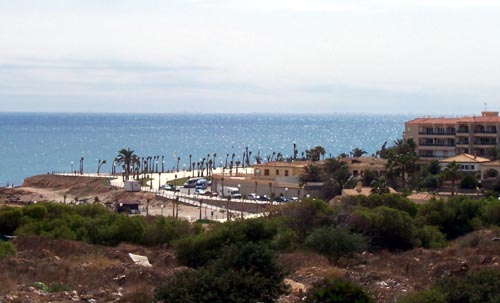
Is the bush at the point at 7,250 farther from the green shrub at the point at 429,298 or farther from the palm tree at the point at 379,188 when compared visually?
the palm tree at the point at 379,188

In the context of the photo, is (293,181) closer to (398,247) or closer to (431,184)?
(431,184)

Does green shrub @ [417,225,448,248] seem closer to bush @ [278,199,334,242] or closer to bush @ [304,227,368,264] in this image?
bush @ [278,199,334,242]

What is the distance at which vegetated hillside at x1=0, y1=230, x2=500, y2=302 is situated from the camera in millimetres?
→ 26156

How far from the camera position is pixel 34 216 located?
4538 centimetres

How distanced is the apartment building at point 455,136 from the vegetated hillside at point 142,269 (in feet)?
150

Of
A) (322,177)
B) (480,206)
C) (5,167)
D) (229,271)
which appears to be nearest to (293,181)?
(322,177)

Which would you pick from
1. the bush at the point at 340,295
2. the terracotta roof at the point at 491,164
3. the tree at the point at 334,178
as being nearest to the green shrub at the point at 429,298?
the bush at the point at 340,295

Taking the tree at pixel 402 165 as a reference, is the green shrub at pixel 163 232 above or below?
below

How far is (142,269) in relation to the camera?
29812 millimetres

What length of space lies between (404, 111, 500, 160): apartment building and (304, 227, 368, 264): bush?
1939 inches

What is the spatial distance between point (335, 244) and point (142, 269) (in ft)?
31.5

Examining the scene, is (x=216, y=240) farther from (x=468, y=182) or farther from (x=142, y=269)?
(x=468, y=182)

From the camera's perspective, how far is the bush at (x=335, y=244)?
119ft

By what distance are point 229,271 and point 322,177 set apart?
5495 centimetres
